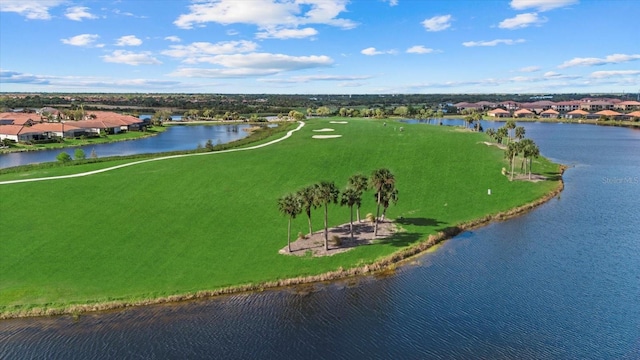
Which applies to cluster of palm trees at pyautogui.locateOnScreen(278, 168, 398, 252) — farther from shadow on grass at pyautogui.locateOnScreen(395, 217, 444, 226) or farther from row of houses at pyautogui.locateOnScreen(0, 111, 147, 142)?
row of houses at pyautogui.locateOnScreen(0, 111, 147, 142)

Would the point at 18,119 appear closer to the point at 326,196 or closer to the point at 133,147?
the point at 133,147

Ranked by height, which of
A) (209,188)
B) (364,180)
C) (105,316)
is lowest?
(105,316)

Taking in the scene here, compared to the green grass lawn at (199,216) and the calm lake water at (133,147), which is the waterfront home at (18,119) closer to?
the calm lake water at (133,147)

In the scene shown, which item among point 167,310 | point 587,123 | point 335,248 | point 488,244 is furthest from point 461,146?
point 587,123

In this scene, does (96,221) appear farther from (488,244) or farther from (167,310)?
(488,244)

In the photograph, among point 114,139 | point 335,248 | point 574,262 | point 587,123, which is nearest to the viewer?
point 574,262

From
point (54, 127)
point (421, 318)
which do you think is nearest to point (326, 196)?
point (421, 318)

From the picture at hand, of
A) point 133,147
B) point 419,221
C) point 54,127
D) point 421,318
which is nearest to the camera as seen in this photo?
point 421,318
